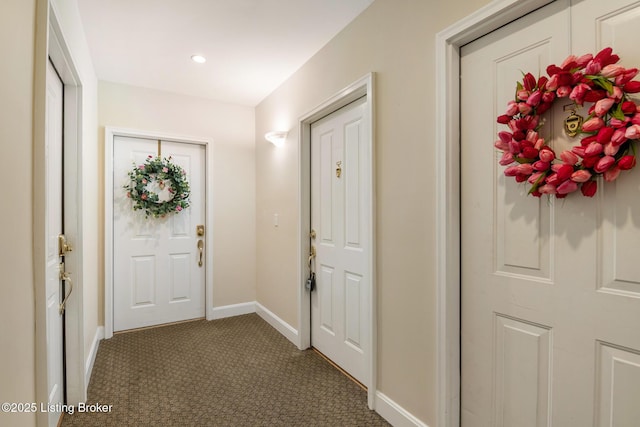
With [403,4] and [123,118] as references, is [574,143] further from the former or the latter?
[123,118]

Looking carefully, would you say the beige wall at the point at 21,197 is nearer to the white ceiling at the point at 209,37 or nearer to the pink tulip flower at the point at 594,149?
the white ceiling at the point at 209,37

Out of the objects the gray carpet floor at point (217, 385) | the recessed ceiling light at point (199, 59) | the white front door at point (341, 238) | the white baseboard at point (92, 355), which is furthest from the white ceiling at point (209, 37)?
the gray carpet floor at point (217, 385)

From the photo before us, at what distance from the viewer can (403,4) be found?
1.73 m

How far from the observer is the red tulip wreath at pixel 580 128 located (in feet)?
3.23

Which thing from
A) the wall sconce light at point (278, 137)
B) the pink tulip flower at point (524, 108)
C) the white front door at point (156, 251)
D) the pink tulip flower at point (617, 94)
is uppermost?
the wall sconce light at point (278, 137)

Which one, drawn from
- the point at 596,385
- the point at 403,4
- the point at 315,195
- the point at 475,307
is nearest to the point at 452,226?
the point at 475,307

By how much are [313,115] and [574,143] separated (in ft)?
6.00

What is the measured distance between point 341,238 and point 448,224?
A: 3.46ft

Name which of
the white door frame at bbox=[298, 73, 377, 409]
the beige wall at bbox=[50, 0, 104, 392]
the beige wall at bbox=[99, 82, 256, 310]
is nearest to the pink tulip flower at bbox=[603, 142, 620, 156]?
the white door frame at bbox=[298, 73, 377, 409]

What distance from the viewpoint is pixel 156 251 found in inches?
132

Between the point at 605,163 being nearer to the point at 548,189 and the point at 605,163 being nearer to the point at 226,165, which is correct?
the point at 548,189

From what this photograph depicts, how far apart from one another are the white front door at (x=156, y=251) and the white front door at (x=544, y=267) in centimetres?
286

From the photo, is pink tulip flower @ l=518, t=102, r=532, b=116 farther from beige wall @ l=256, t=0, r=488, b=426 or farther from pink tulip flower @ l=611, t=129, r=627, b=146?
beige wall @ l=256, t=0, r=488, b=426

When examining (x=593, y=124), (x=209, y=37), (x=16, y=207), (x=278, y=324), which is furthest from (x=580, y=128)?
(x=278, y=324)
